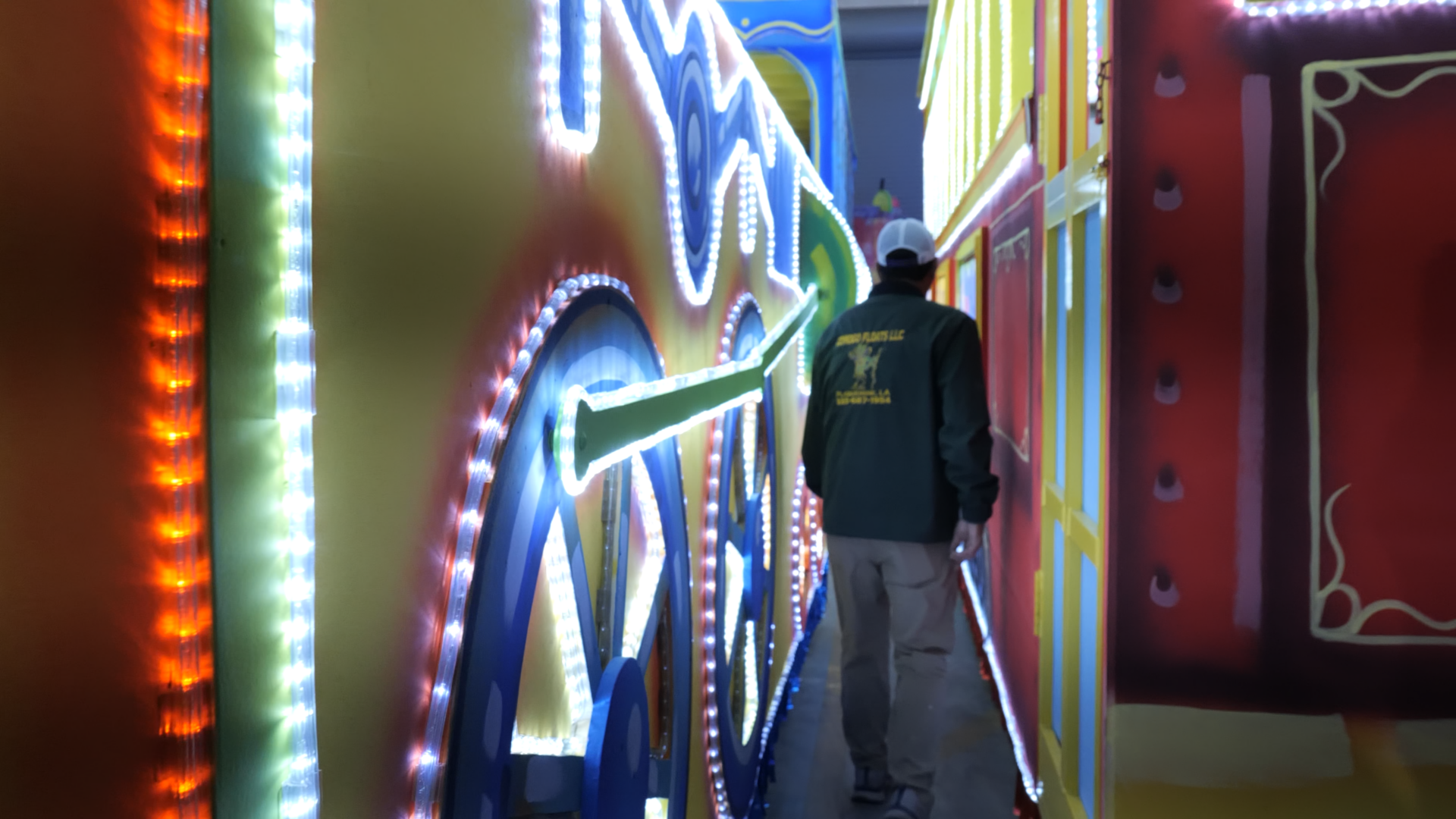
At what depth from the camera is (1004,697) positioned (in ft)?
11.2

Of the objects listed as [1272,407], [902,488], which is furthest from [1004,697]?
[1272,407]

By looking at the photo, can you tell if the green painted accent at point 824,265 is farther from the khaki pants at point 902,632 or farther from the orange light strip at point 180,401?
the orange light strip at point 180,401

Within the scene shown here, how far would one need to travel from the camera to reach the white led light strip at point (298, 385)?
594mm

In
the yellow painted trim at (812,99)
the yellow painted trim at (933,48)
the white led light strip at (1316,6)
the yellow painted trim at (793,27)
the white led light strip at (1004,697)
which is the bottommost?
the white led light strip at (1004,697)

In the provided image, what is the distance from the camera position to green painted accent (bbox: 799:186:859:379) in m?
3.91

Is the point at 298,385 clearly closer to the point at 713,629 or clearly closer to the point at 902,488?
the point at 713,629

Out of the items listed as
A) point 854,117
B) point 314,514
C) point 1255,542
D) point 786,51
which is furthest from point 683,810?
point 854,117

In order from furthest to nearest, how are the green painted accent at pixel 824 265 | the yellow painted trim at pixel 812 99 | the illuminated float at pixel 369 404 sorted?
the yellow painted trim at pixel 812 99, the green painted accent at pixel 824 265, the illuminated float at pixel 369 404

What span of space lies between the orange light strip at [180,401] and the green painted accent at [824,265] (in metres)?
3.38

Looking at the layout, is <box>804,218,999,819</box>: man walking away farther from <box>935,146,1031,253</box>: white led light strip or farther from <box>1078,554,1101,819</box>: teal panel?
<box>935,146,1031,253</box>: white led light strip

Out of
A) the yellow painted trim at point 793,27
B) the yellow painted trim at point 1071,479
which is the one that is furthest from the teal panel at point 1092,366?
the yellow painted trim at point 793,27

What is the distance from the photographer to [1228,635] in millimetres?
Answer: 1741

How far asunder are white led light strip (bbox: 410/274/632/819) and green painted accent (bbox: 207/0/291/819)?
195mm

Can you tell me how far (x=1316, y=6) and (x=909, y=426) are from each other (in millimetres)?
1250
